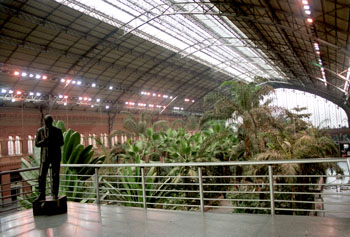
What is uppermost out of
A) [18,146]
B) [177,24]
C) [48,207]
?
Result: [177,24]

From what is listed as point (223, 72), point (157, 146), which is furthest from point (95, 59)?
point (223, 72)

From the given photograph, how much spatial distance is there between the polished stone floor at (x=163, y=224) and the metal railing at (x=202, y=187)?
187 mm

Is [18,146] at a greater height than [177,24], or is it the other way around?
[177,24]

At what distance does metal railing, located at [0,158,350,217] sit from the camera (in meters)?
4.44

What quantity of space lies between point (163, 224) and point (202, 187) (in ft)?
2.99

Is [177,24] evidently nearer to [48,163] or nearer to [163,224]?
[48,163]

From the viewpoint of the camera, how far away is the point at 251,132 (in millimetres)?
11406

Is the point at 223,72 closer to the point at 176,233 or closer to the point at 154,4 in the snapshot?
the point at 154,4

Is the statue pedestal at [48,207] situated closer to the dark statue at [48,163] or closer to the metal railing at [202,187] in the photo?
the dark statue at [48,163]

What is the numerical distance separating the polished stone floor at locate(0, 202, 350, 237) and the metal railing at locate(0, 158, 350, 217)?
0.19 meters

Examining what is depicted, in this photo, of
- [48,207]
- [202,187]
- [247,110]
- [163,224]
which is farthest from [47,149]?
[247,110]

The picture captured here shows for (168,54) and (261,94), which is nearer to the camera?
(261,94)

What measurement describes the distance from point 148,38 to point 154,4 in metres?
5.28

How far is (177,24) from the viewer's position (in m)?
25.8
